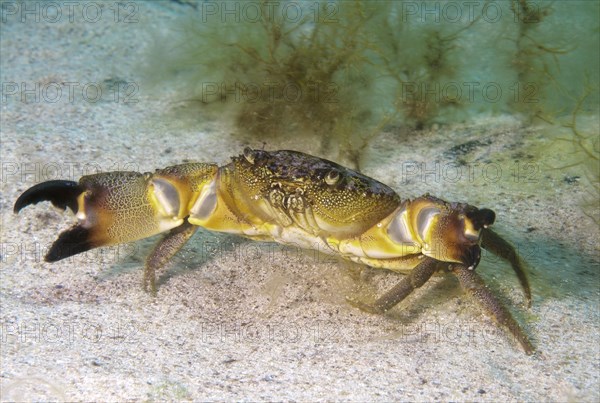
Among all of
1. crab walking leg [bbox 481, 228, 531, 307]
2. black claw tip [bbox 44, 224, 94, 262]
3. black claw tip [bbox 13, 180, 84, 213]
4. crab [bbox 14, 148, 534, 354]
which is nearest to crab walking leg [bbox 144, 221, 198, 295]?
crab [bbox 14, 148, 534, 354]

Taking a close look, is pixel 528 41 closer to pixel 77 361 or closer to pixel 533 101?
pixel 533 101

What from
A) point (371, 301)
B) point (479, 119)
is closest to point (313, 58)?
point (479, 119)

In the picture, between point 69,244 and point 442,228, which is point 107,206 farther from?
point 442,228
